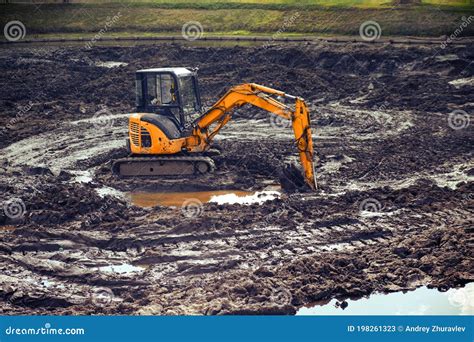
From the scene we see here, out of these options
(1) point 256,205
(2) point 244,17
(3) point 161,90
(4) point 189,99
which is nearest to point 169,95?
(3) point 161,90

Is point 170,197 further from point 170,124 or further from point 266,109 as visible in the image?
point 266,109

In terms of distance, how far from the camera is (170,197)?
19.3 meters

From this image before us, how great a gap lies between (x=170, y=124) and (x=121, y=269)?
6871 millimetres

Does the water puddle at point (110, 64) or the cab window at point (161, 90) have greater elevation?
the water puddle at point (110, 64)

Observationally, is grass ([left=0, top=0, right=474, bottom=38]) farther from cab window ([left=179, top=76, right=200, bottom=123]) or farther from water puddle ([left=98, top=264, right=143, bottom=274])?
water puddle ([left=98, top=264, right=143, bottom=274])

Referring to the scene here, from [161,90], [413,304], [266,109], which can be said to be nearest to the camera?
[413,304]

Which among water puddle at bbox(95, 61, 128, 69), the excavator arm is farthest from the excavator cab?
water puddle at bbox(95, 61, 128, 69)

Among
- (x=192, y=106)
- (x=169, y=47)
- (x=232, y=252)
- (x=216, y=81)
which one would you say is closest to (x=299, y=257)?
(x=232, y=252)

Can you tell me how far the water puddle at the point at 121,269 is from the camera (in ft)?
46.3

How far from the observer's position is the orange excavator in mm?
19906

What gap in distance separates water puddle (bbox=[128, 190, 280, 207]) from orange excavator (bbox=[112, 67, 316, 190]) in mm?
1240

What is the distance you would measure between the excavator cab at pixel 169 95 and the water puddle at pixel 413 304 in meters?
8.92

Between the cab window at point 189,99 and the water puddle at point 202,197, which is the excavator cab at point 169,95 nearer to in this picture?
the cab window at point 189,99

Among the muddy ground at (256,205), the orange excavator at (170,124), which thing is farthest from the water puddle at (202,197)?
the orange excavator at (170,124)
